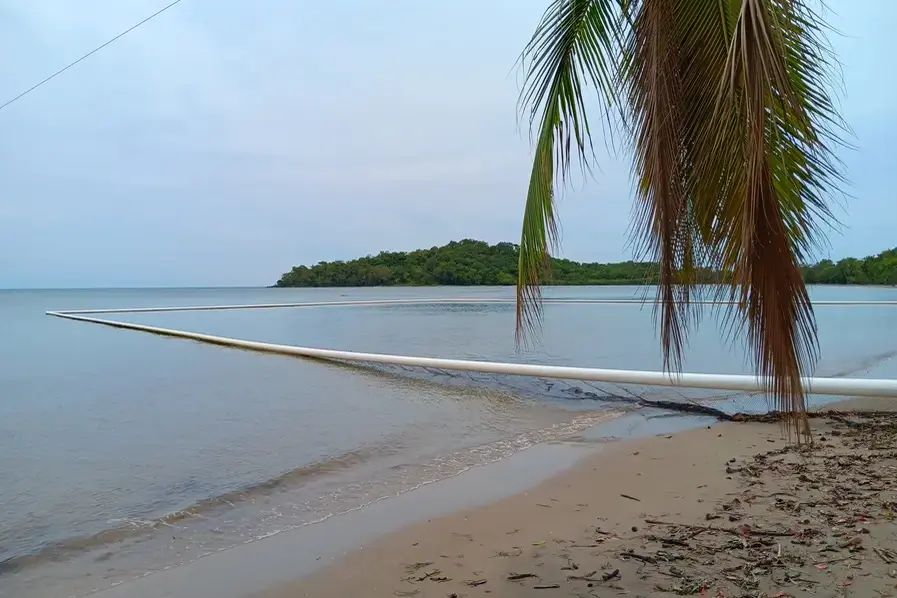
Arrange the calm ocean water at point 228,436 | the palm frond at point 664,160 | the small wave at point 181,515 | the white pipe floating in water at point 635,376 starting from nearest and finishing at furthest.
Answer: the palm frond at point 664,160
the small wave at point 181,515
the calm ocean water at point 228,436
the white pipe floating in water at point 635,376

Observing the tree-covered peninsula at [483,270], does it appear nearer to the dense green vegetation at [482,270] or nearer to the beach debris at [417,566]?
the dense green vegetation at [482,270]

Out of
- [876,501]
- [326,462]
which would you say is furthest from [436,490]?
[876,501]

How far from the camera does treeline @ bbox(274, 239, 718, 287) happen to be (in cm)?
584

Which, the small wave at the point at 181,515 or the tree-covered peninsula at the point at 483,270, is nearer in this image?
the tree-covered peninsula at the point at 483,270

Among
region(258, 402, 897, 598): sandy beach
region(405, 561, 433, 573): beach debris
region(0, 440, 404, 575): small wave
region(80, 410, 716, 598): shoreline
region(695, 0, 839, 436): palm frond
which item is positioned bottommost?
region(0, 440, 404, 575): small wave

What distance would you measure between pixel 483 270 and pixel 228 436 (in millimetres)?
10449

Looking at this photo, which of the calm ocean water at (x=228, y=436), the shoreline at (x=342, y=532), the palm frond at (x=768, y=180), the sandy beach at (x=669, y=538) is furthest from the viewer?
the calm ocean water at (x=228, y=436)

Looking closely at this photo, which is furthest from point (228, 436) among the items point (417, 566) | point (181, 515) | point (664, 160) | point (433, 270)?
point (433, 270)

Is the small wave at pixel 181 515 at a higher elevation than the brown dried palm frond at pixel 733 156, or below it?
below

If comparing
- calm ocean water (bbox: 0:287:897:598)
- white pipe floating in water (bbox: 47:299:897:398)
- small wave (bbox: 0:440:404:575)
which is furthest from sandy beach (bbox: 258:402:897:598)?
small wave (bbox: 0:440:404:575)

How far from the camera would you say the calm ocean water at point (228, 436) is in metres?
3.78

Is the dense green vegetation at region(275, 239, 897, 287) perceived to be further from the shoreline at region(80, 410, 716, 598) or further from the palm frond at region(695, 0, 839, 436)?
the shoreline at region(80, 410, 716, 598)

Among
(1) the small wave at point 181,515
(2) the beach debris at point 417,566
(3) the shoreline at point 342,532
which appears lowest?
(1) the small wave at point 181,515

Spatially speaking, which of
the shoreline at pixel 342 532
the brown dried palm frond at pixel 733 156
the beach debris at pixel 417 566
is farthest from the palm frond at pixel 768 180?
the shoreline at pixel 342 532
